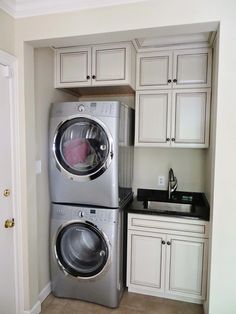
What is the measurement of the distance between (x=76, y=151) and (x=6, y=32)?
104 centimetres

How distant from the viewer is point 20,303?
193 centimetres

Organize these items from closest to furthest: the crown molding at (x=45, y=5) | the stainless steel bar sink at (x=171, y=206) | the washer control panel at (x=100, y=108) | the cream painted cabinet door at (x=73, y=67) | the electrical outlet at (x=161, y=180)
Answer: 1. the crown molding at (x=45, y=5)
2. the washer control panel at (x=100, y=108)
3. the cream painted cabinet door at (x=73, y=67)
4. the stainless steel bar sink at (x=171, y=206)
5. the electrical outlet at (x=161, y=180)

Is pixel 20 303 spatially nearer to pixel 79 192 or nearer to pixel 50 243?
pixel 50 243

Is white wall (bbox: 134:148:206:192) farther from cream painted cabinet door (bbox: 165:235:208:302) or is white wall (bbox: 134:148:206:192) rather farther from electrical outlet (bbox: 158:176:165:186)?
cream painted cabinet door (bbox: 165:235:208:302)

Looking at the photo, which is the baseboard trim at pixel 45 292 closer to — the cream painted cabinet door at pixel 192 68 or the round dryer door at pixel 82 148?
the round dryer door at pixel 82 148

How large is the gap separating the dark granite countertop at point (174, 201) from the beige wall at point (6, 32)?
1682mm

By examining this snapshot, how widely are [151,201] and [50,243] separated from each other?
1118 mm

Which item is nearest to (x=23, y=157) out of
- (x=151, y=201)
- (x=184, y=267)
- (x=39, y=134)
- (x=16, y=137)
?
(x=16, y=137)

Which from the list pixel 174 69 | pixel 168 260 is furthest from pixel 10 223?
pixel 174 69

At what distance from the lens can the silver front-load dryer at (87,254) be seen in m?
2.04

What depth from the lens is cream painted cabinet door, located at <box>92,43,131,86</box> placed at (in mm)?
2082

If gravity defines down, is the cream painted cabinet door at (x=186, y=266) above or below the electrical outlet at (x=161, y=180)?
below

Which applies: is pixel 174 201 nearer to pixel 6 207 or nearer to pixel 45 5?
pixel 6 207

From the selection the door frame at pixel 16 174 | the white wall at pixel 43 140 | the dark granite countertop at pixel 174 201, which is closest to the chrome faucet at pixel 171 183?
the dark granite countertop at pixel 174 201
